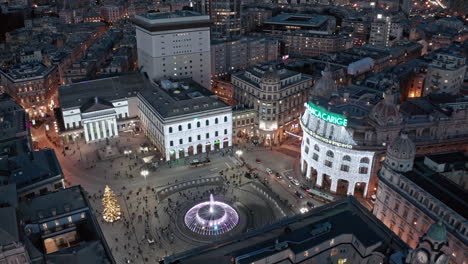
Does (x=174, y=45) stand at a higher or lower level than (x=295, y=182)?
higher

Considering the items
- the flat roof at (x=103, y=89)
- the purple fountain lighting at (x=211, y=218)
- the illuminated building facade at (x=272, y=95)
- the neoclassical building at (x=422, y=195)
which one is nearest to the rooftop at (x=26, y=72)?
the flat roof at (x=103, y=89)

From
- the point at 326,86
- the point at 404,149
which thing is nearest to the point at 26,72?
the point at 326,86

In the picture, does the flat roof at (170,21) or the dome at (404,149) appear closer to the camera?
the dome at (404,149)

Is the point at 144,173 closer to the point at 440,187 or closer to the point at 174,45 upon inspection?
the point at 174,45

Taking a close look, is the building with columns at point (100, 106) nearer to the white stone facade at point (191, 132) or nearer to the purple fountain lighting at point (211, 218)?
the white stone facade at point (191, 132)

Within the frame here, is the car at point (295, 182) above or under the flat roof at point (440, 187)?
under

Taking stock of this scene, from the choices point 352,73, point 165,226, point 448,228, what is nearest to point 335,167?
point 448,228

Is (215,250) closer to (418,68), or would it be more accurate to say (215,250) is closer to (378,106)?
(378,106)
